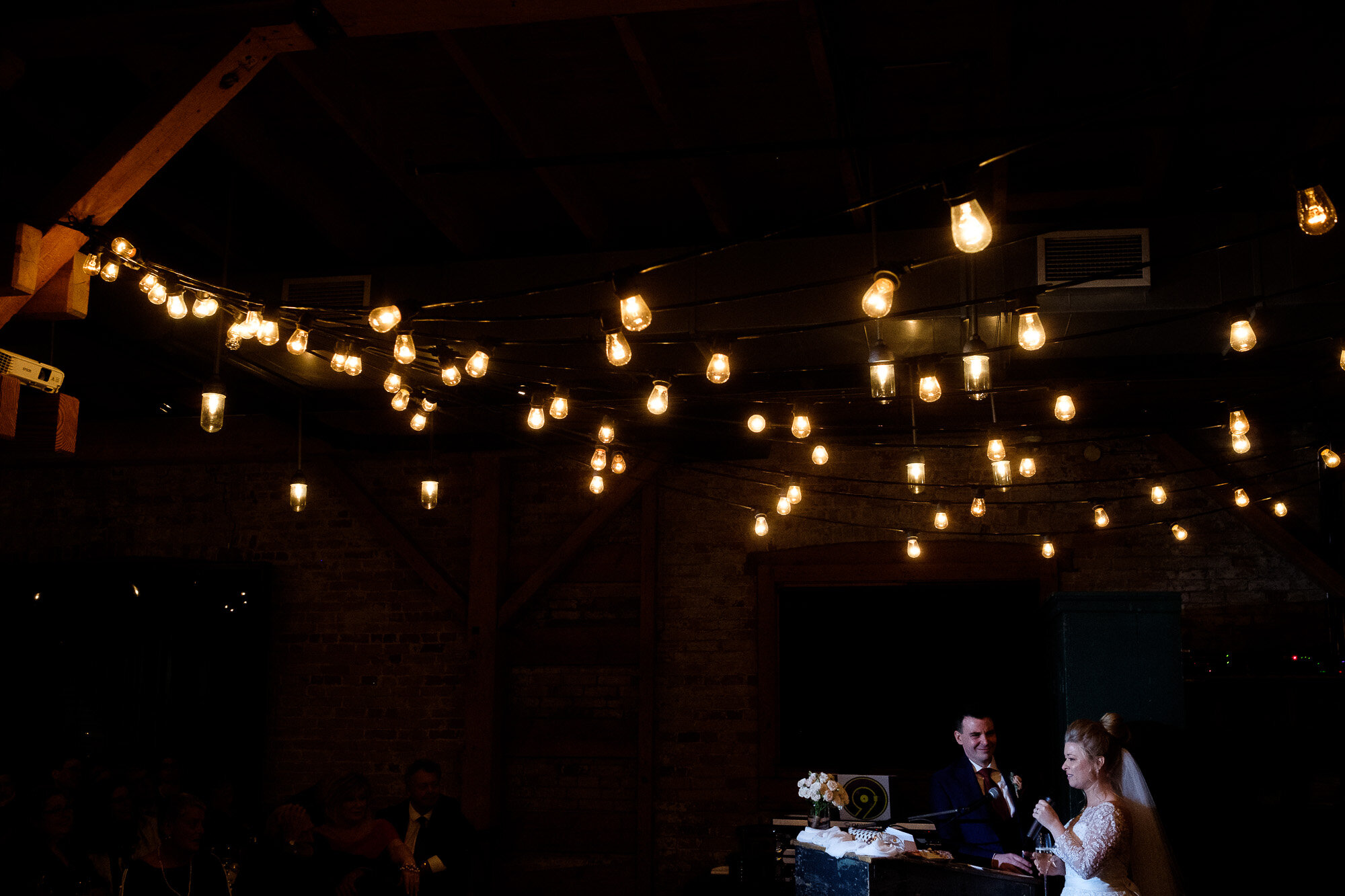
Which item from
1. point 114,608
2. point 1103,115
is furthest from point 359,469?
point 1103,115

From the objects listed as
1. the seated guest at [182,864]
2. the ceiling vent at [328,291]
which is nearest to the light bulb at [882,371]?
the ceiling vent at [328,291]

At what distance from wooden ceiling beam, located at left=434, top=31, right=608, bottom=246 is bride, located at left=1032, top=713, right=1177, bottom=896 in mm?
3579

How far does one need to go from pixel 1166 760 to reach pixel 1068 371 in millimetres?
2252

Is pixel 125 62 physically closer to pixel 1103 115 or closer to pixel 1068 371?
pixel 1103 115

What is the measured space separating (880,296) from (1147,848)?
2765 mm

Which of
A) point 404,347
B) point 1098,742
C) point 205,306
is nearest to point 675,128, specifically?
point 404,347

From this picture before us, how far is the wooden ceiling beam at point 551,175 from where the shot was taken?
4.25m

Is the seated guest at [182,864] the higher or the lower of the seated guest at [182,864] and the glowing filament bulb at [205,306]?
the lower

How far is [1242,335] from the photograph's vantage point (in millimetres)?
4012

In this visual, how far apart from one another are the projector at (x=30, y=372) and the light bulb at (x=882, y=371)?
3037 millimetres

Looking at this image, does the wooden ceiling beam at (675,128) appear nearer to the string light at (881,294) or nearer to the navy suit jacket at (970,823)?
the string light at (881,294)

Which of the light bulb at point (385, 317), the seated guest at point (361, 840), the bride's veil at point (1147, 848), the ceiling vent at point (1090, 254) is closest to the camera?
the light bulb at point (385, 317)

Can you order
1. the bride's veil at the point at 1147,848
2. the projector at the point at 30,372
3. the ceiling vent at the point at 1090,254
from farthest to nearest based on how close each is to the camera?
the ceiling vent at the point at 1090,254, the bride's veil at the point at 1147,848, the projector at the point at 30,372

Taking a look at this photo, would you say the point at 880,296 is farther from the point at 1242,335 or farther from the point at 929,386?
the point at 1242,335
